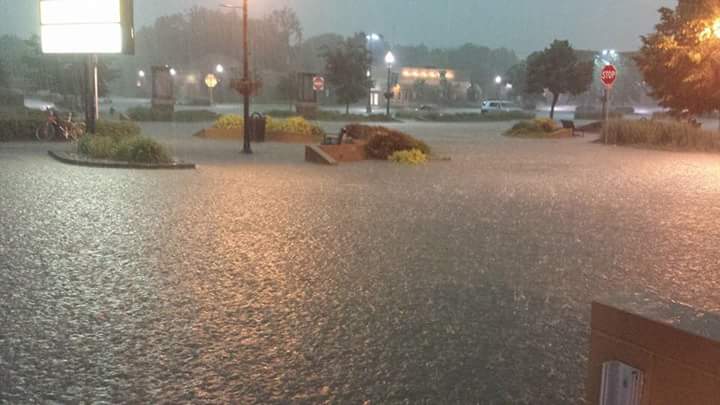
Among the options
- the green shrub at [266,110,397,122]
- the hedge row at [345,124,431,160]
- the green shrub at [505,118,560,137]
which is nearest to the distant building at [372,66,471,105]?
the green shrub at [266,110,397,122]

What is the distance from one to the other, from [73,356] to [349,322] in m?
2.08

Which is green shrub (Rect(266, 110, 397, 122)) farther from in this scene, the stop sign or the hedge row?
the hedge row

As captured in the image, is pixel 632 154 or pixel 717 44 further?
pixel 717 44

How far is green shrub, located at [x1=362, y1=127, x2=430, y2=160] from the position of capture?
816 inches

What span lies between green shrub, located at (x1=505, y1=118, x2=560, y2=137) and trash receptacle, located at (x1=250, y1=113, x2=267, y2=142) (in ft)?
46.9

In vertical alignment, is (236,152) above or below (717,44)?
below

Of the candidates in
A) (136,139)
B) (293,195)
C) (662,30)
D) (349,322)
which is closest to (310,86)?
(662,30)

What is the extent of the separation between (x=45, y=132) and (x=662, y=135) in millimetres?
24081

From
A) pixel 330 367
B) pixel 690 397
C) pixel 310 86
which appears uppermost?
pixel 310 86

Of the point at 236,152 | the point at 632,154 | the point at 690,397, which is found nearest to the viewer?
the point at 690,397

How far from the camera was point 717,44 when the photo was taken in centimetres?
2767

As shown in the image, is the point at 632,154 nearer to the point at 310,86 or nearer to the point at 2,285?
the point at 2,285

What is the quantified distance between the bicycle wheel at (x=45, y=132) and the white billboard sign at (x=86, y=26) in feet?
12.5

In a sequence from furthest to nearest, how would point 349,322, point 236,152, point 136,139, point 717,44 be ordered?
point 717,44 → point 236,152 → point 136,139 → point 349,322
